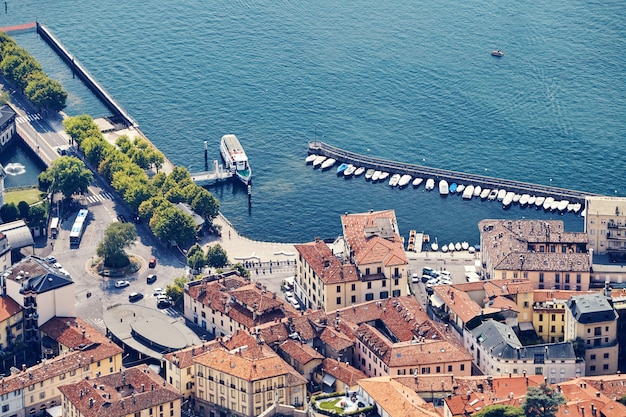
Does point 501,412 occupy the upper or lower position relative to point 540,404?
lower

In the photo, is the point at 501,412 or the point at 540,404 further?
the point at 501,412
